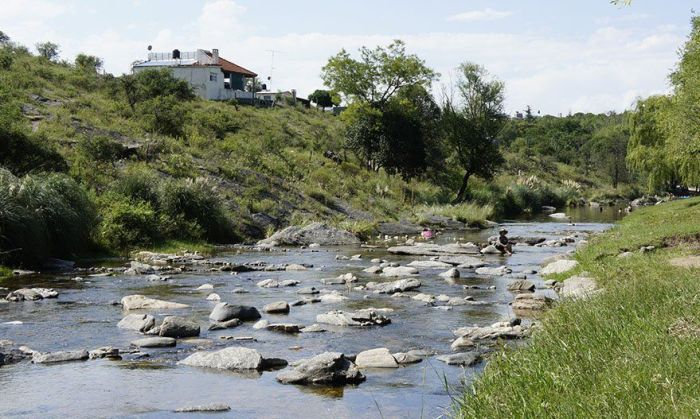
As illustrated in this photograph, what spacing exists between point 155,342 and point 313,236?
22191 millimetres

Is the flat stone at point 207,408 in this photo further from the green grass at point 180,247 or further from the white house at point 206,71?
the white house at point 206,71

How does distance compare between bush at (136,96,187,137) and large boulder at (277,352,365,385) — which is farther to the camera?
bush at (136,96,187,137)

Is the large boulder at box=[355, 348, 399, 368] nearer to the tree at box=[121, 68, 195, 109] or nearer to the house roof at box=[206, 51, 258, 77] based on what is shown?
the tree at box=[121, 68, 195, 109]

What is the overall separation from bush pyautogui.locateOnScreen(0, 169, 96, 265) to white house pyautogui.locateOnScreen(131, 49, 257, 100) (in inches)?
2345

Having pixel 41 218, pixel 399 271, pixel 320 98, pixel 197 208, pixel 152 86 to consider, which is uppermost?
pixel 320 98

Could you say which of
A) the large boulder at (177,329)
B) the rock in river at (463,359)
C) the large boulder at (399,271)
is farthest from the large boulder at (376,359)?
the large boulder at (399,271)

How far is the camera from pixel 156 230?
30.4 meters

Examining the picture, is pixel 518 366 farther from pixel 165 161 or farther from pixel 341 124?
pixel 341 124

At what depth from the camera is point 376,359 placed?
1227cm

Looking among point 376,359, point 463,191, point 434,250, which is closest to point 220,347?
point 376,359

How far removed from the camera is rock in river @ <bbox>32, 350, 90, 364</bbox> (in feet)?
39.9

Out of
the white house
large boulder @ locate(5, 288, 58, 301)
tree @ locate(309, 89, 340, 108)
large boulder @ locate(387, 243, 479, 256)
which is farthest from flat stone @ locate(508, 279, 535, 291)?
tree @ locate(309, 89, 340, 108)

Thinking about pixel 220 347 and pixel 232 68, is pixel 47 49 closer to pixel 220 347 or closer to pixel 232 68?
pixel 232 68

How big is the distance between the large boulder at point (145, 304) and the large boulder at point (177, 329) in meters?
2.84
